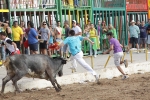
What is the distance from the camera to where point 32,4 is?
926 inches

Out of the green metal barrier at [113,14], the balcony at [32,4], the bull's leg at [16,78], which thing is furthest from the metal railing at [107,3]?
the bull's leg at [16,78]

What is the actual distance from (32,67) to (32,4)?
10.5 metres

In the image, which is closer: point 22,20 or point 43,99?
point 43,99

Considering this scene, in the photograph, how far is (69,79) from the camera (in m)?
15.6

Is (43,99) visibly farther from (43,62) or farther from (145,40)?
(145,40)

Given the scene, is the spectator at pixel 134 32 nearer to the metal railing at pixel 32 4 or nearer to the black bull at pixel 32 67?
the metal railing at pixel 32 4

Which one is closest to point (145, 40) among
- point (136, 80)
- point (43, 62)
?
point (136, 80)

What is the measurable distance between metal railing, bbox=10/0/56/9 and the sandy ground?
322 inches

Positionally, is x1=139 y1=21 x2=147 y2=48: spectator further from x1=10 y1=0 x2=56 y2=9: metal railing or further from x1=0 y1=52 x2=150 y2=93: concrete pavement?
x1=0 y1=52 x2=150 y2=93: concrete pavement

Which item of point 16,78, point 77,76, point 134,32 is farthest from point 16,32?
point 134,32

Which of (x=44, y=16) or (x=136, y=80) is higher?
(x=44, y=16)

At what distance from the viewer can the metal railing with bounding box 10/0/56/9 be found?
22438 millimetres

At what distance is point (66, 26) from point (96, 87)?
9562mm

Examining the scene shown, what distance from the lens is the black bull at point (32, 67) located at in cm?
1310
